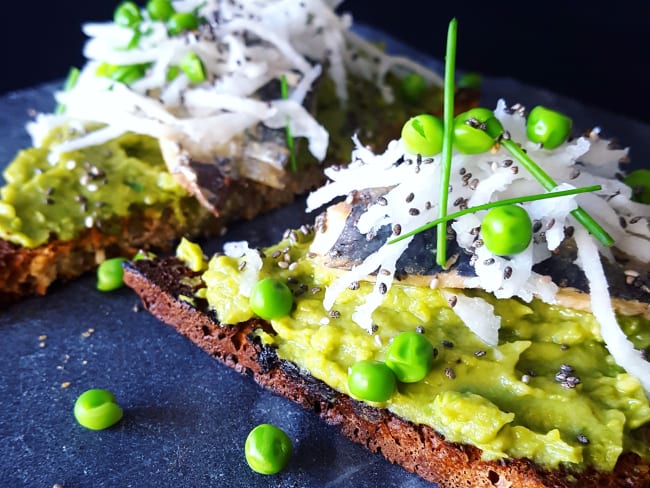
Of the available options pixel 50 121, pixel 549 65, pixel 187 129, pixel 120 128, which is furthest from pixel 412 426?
pixel 549 65

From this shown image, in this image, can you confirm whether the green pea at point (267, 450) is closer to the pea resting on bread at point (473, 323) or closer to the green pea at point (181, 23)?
the pea resting on bread at point (473, 323)

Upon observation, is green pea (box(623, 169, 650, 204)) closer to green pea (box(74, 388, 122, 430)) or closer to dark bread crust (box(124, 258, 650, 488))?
dark bread crust (box(124, 258, 650, 488))

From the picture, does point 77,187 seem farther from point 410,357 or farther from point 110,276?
point 410,357

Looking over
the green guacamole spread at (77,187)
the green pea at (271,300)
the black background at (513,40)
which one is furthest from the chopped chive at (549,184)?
the black background at (513,40)

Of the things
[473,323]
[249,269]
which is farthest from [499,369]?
[249,269]

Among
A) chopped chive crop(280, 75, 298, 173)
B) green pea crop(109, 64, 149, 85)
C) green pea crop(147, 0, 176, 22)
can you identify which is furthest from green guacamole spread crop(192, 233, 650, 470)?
green pea crop(147, 0, 176, 22)

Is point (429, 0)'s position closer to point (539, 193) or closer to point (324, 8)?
point (324, 8)
